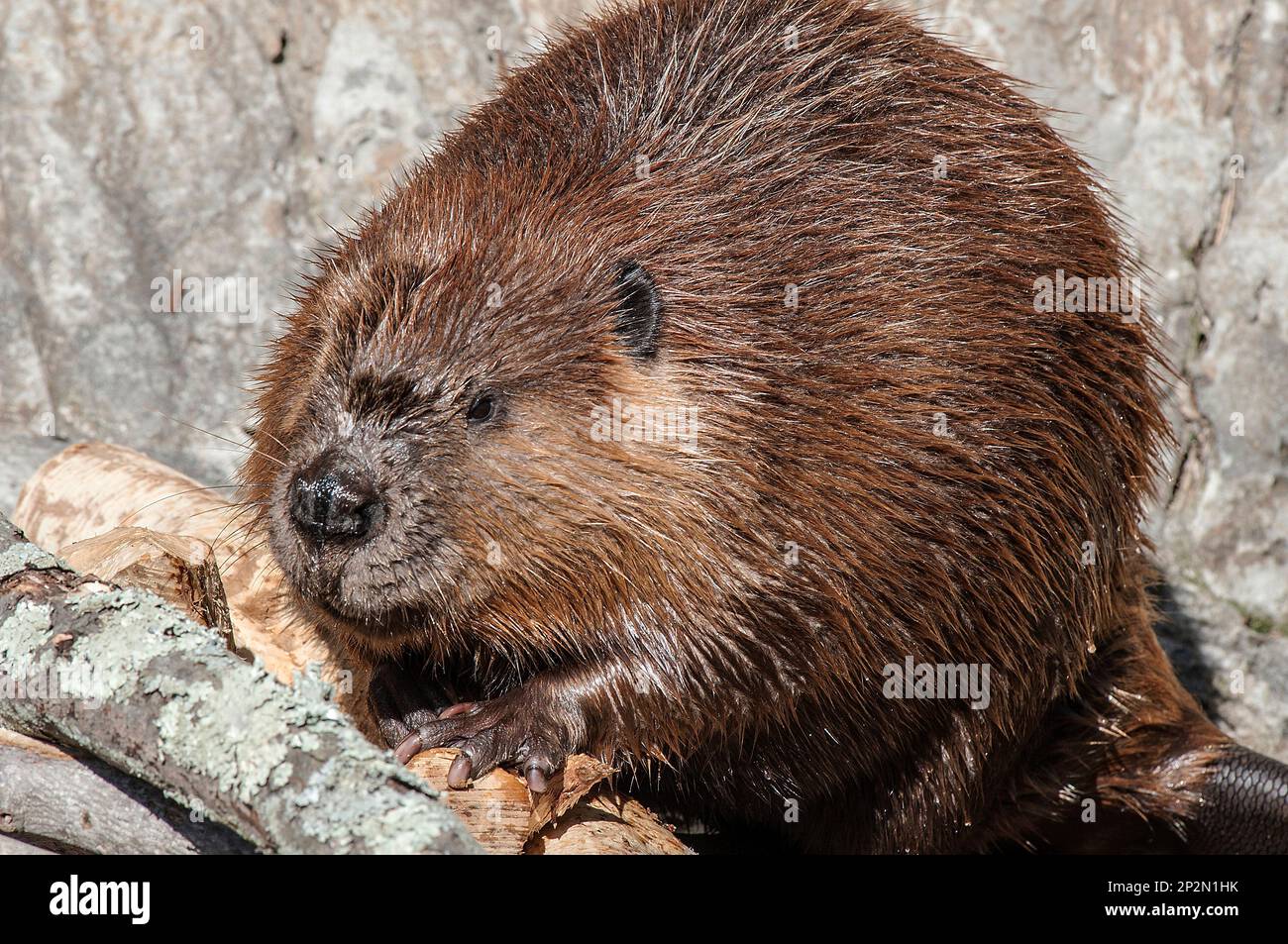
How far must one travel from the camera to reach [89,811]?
2568 millimetres

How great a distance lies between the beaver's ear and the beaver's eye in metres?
0.31

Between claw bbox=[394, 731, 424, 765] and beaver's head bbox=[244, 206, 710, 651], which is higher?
beaver's head bbox=[244, 206, 710, 651]

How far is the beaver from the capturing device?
2871mm

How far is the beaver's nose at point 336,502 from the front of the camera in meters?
2.72

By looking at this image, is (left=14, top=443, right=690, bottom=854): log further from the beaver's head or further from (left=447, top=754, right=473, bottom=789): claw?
the beaver's head

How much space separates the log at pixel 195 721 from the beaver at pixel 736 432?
452 millimetres

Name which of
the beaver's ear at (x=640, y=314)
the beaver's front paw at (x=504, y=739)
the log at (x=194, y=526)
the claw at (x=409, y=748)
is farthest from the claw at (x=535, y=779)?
the beaver's ear at (x=640, y=314)

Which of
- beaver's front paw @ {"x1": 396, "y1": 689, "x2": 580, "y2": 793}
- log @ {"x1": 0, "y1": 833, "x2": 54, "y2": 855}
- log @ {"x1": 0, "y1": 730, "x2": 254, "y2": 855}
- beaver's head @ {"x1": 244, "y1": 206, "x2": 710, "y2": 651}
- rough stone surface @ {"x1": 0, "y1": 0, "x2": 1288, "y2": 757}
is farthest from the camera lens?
rough stone surface @ {"x1": 0, "y1": 0, "x2": 1288, "y2": 757}

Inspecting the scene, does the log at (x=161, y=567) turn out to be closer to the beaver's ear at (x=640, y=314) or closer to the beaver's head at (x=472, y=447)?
the beaver's head at (x=472, y=447)

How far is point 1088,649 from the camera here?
3.61 metres

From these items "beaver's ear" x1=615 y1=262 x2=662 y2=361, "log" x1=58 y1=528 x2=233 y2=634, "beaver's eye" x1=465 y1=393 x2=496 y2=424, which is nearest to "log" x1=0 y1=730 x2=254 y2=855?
"log" x1=58 y1=528 x2=233 y2=634

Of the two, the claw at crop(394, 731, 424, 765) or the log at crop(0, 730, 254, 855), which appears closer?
the log at crop(0, 730, 254, 855)

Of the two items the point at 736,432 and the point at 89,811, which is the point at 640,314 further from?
the point at 89,811

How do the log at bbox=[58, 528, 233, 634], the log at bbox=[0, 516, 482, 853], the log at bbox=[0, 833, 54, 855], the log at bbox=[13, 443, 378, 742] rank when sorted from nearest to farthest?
the log at bbox=[0, 516, 482, 853] → the log at bbox=[0, 833, 54, 855] → the log at bbox=[58, 528, 233, 634] → the log at bbox=[13, 443, 378, 742]
